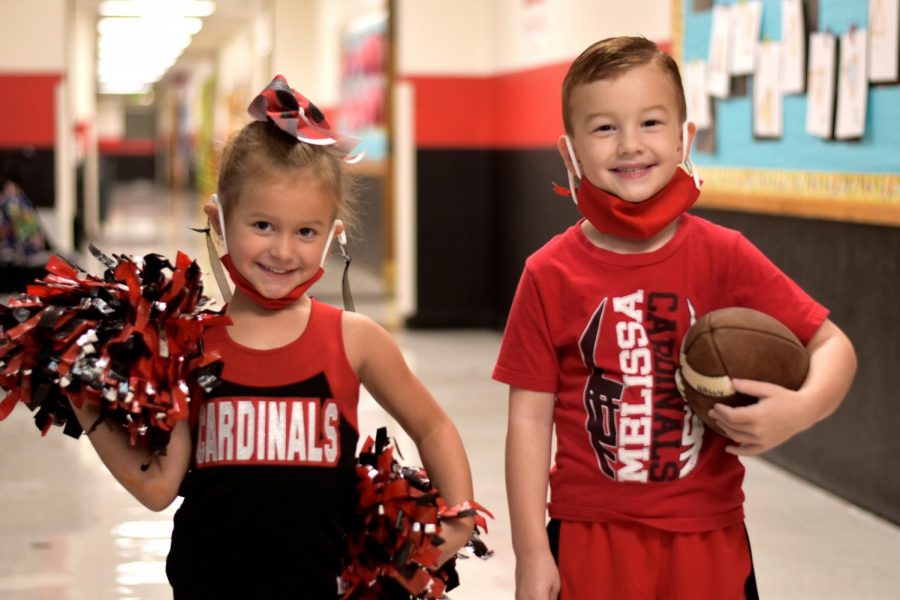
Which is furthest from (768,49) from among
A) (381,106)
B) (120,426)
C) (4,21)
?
(381,106)

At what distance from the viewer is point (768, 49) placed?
4.64 metres

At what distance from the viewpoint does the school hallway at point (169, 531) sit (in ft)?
11.0

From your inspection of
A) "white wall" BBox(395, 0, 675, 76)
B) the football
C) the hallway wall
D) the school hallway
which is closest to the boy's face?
the football

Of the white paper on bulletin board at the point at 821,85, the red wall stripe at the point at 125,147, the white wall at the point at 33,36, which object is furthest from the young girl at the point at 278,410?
the red wall stripe at the point at 125,147

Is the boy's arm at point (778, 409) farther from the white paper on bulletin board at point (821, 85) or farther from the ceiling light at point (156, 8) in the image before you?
the ceiling light at point (156, 8)

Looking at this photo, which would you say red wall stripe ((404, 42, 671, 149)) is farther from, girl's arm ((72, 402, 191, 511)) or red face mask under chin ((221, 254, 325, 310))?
girl's arm ((72, 402, 191, 511))

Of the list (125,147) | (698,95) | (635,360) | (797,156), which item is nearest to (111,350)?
(635,360)

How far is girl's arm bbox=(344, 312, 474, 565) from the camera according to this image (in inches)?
65.6

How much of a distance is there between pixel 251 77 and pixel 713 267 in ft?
57.0

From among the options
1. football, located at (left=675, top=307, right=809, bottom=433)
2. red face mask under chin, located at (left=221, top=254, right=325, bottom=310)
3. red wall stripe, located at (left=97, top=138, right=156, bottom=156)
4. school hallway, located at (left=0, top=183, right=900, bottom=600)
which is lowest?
school hallway, located at (left=0, top=183, right=900, bottom=600)

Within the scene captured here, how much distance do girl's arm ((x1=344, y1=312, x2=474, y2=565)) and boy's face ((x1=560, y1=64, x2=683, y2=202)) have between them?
1.18 feet

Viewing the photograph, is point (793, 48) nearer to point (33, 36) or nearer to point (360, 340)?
point (360, 340)

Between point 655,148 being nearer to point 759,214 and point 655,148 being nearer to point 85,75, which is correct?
point 759,214

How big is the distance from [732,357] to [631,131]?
0.32 metres
